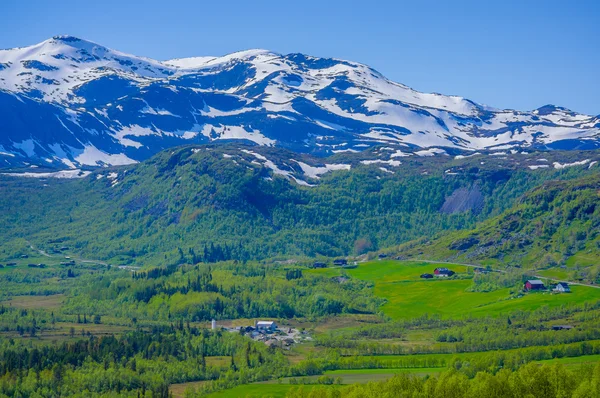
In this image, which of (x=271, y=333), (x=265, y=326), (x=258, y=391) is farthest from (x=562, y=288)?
(x=258, y=391)

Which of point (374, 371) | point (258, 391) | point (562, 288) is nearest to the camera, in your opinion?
point (258, 391)

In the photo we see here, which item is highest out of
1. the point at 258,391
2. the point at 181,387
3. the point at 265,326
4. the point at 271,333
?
the point at 265,326

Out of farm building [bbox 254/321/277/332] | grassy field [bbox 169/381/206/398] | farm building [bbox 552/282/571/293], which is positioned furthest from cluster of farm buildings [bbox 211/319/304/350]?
farm building [bbox 552/282/571/293]

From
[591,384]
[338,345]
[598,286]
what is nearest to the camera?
[591,384]

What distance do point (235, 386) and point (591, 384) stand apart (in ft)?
186

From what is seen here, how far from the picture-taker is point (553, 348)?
5851 inches

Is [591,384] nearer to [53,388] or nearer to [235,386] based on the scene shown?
[235,386]

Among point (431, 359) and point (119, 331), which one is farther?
point (119, 331)

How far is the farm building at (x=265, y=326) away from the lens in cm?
18962

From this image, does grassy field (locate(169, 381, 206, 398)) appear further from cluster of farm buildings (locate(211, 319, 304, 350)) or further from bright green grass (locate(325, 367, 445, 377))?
cluster of farm buildings (locate(211, 319, 304, 350))

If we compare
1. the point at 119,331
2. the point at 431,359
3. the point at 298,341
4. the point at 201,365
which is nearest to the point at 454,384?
the point at 431,359

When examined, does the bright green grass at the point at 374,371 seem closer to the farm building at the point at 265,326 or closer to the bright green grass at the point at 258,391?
the bright green grass at the point at 258,391

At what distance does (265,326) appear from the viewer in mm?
191125

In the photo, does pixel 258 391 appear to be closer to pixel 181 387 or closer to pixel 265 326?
pixel 181 387
